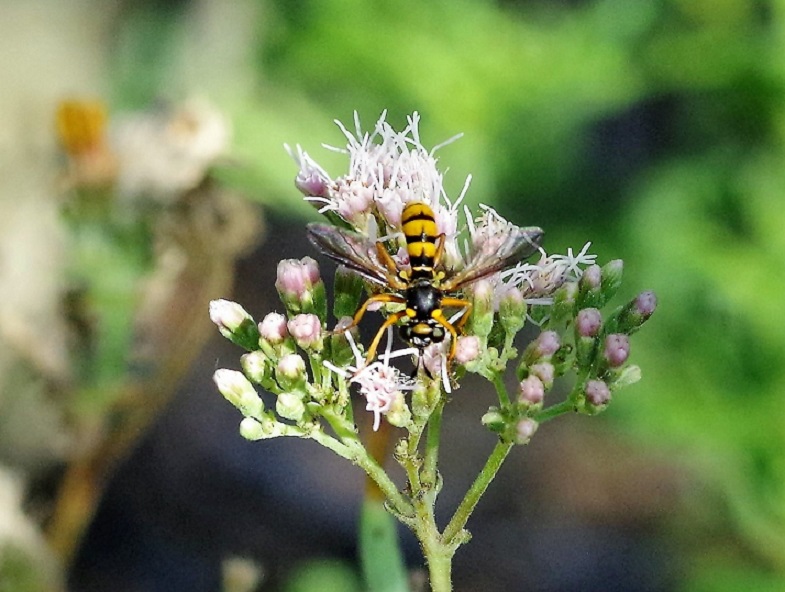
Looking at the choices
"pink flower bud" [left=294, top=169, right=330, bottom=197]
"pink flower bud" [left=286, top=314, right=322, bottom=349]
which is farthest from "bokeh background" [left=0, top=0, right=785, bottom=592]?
"pink flower bud" [left=286, top=314, right=322, bottom=349]

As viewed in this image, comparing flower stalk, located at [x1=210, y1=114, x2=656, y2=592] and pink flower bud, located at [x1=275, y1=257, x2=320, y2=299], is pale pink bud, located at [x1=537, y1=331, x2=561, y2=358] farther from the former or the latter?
pink flower bud, located at [x1=275, y1=257, x2=320, y2=299]

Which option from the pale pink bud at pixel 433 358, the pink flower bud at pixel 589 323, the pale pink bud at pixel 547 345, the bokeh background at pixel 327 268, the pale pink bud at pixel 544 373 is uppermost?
the bokeh background at pixel 327 268

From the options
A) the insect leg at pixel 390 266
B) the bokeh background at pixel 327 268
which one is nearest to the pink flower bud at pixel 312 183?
the insect leg at pixel 390 266

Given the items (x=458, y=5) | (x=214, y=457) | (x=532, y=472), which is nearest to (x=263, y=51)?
(x=458, y=5)

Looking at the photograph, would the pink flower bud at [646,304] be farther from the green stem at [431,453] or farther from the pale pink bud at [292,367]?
the pale pink bud at [292,367]

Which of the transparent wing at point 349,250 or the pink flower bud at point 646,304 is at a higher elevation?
the pink flower bud at point 646,304

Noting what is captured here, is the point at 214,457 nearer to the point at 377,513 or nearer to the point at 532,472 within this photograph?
the point at 532,472

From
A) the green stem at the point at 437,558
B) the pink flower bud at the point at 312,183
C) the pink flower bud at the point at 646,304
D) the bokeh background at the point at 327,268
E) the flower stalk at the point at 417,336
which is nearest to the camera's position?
the green stem at the point at 437,558
